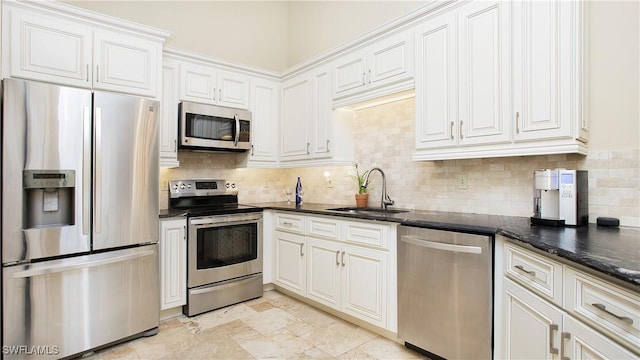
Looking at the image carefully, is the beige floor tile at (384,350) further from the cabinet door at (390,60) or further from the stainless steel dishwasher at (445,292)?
the cabinet door at (390,60)

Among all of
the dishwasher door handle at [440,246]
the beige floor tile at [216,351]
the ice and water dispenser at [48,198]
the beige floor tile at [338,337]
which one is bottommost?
the beige floor tile at [216,351]

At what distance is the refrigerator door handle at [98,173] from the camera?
2.23 meters

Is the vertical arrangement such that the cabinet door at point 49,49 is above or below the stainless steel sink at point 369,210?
above

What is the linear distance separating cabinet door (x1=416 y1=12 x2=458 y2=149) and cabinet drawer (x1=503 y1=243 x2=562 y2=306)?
89cm

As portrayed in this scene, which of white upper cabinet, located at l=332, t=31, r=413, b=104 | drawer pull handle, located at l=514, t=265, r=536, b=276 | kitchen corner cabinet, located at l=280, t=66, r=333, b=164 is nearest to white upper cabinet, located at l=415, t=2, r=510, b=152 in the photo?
white upper cabinet, located at l=332, t=31, r=413, b=104

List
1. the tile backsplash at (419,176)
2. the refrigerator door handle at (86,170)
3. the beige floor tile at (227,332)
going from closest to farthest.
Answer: the tile backsplash at (419,176) → the refrigerator door handle at (86,170) → the beige floor tile at (227,332)

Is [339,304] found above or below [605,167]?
below

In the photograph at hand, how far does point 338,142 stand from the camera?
331cm

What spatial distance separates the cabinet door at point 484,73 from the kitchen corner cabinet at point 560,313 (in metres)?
0.78

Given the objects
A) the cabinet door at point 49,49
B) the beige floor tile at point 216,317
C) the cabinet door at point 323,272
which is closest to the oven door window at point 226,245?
the beige floor tile at point 216,317

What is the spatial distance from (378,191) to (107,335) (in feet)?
8.13

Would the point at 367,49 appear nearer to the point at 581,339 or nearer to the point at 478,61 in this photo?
the point at 478,61

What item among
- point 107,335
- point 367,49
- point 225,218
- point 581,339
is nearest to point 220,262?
point 225,218

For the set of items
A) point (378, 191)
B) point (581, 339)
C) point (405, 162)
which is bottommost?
point (581, 339)
